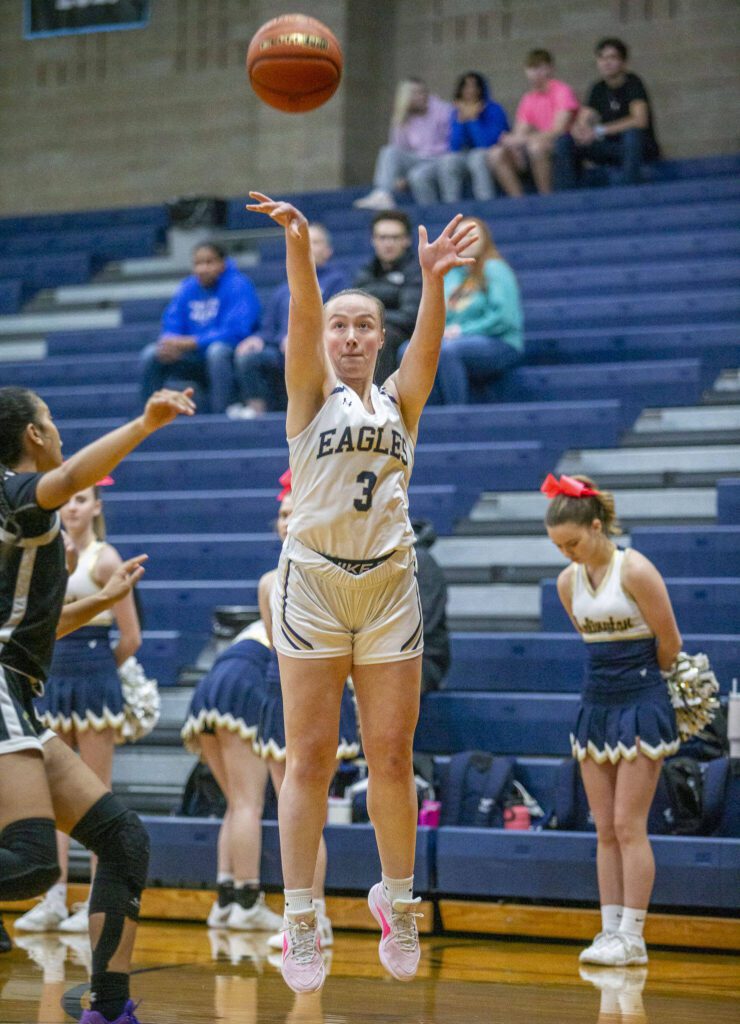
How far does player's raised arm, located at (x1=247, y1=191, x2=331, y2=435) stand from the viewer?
3.72m

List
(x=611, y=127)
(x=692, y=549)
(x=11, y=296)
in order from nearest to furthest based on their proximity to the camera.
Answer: (x=692, y=549)
(x=611, y=127)
(x=11, y=296)

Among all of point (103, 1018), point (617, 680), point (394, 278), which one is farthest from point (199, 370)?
point (103, 1018)

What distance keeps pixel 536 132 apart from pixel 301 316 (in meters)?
7.81

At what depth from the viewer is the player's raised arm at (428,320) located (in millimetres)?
3920

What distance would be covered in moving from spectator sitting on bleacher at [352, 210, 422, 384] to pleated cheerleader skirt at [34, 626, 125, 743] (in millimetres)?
2646

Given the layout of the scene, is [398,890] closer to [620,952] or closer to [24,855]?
[24,855]

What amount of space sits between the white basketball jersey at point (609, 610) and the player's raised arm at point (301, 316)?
6.33ft

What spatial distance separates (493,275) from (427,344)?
4.53 meters

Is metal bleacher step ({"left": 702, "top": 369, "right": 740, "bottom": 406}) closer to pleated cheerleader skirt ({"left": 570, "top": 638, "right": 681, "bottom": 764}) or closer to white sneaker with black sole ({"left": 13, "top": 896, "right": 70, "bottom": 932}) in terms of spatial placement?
pleated cheerleader skirt ({"left": 570, "top": 638, "right": 681, "bottom": 764})

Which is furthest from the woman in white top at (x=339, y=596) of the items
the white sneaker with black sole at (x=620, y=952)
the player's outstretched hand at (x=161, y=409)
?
the white sneaker with black sole at (x=620, y=952)

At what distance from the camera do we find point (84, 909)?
6.02 metres

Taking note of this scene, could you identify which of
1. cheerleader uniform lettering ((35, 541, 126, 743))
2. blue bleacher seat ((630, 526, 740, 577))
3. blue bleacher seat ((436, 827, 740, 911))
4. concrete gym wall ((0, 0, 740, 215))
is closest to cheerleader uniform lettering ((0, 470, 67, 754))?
cheerleader uniform lettering ((35, 541, 126, 743))

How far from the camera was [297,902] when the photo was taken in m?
3.85

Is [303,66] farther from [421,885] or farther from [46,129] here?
[46,129]
